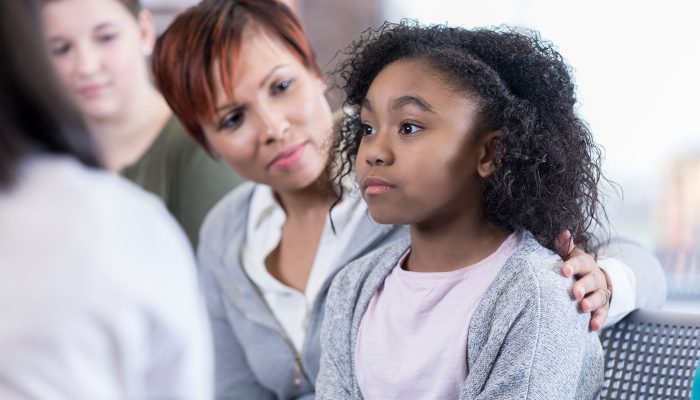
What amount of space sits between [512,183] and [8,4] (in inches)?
27.0

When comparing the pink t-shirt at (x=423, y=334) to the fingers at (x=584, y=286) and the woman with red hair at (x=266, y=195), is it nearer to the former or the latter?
the fingers at (x=584, y=286)

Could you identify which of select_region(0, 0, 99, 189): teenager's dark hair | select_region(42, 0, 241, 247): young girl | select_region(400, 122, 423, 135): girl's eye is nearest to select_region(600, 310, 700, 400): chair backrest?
select_region(400, 122, 423, 135): girl's eye

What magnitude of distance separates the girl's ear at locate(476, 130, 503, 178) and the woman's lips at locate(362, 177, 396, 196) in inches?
4.5

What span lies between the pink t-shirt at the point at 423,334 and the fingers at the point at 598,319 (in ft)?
0.41

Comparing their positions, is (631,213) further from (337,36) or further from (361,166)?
(361,166)

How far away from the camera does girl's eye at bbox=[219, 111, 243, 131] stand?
60.7 inches

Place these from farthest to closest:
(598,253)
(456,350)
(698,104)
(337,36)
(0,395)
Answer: (337,36)
(698,104)
(598,253)
(456,350)
(0,395)

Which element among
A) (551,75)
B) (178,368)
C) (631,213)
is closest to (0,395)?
(178,368)

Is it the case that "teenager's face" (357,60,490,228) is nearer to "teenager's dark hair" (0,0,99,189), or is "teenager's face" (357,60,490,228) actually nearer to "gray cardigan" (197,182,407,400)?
"gray cardigan" (197,182,407,400)

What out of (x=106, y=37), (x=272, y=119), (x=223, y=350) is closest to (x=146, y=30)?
(x=106, y=37)

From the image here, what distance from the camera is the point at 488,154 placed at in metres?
1.13

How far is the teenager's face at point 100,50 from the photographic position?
1967 mm

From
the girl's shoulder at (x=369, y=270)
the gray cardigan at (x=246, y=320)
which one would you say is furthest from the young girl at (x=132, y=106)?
the girl's shoulder at (x=369, y=270)

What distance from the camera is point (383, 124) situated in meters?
1.13
